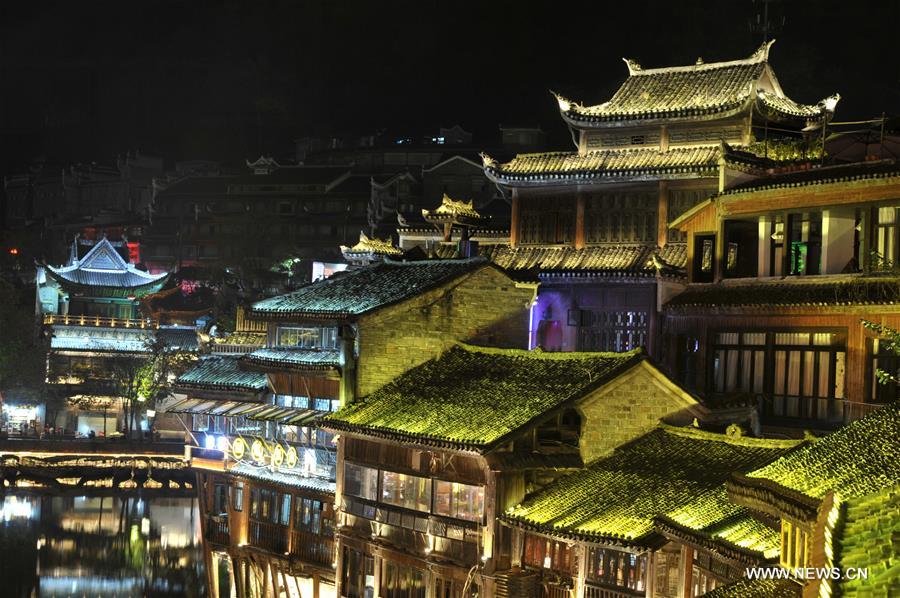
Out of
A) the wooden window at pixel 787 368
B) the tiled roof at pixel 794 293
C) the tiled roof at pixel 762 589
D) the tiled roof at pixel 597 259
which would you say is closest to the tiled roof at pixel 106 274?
the tiled roof at pixel 597 259

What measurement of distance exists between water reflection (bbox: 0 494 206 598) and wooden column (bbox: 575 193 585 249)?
1852 cm

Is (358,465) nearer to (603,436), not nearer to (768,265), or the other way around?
(603,436)

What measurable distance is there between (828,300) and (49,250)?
91.0 m

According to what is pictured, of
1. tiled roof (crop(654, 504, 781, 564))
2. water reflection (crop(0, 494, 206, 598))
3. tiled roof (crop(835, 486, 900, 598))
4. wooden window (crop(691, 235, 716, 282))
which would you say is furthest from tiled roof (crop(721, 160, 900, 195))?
water reflection (crop(0, 494, 206, 598))

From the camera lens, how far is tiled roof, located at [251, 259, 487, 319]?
110 ft

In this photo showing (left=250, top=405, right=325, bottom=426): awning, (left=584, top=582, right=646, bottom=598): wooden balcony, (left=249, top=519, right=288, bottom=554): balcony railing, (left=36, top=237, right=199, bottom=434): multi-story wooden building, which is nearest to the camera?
(left=584, top=582, right=646, bottom=598): wooden balcony

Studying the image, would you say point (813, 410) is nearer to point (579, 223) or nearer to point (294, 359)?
point (579, 223)

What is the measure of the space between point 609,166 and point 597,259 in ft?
10.0

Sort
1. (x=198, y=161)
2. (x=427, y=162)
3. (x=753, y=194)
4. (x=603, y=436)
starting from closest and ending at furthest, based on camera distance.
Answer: (x=603, y=436)
(x=753, y=194)
(x=427, y=162)
(x=198, y=161)

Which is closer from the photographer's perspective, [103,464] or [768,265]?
[768,265]

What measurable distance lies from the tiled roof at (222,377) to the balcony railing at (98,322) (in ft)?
113

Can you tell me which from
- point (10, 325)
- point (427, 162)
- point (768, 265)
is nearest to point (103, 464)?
point (10, 325)

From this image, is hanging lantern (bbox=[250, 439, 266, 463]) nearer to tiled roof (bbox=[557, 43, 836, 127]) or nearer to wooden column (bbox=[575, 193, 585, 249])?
wooden column (bbox=[575, 193, 585, 249])

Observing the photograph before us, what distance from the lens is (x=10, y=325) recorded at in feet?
235
